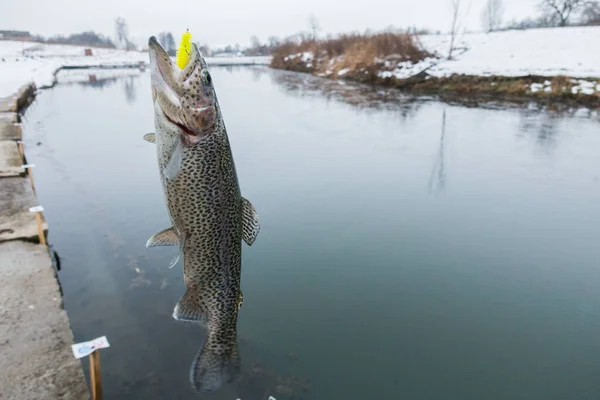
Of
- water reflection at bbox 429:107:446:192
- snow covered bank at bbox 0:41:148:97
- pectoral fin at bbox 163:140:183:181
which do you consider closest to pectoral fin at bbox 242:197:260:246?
pectoral fin at bbox 163:140:183:181

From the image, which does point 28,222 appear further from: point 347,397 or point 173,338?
point 347,397

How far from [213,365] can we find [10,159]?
8885 millimetres

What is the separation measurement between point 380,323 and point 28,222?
15.9ft

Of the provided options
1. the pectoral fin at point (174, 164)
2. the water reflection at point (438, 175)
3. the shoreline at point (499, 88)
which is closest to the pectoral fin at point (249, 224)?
the pectoral fin at point (174, 164)

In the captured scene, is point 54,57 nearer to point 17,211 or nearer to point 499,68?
point 499,68

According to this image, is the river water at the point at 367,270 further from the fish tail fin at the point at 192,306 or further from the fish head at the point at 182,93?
the fish head at the point at 182,93

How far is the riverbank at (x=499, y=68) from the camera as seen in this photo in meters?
22.7

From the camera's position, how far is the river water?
4.65 meters

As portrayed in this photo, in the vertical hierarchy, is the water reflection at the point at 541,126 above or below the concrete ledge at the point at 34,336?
below

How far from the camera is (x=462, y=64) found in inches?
→ 1169

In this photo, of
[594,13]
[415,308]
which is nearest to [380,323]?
[415,308]

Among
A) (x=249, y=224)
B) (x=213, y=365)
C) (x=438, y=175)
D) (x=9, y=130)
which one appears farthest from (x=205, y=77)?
(x=9, y=130)

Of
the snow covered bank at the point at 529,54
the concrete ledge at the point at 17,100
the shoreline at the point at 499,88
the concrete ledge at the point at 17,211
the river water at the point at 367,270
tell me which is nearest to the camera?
the river water at the point at 367,270

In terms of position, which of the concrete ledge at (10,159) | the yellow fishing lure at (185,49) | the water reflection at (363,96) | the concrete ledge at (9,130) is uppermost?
the yellow fishing lure at (185,49)
